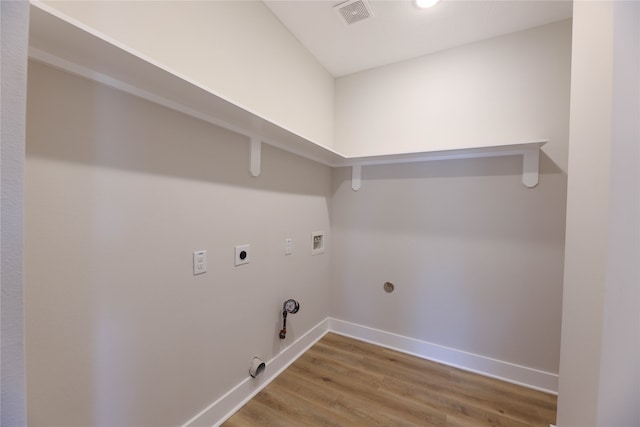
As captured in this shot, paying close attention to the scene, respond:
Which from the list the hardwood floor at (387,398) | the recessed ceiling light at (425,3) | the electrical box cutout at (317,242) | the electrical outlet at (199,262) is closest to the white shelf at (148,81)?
the electrical outlet at (199,262)

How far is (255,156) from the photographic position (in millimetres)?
1559

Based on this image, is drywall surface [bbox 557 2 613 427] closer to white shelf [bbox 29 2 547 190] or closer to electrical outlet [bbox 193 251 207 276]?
white shelf [bbox 29 2 547 190]

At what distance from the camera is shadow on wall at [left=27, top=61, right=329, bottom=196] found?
806 millimetres

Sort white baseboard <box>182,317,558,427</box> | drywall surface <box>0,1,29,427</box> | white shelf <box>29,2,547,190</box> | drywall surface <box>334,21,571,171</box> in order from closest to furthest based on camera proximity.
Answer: drywall surface <box>0,1,29,427</box>
white shelf <box>29,2,547,190</box>
white baseboard <box>182,317,558,427</box>
drywall surface <box>334,21,571,171</box>

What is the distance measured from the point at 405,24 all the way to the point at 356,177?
1.24m

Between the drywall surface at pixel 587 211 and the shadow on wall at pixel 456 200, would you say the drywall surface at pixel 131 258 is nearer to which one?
the shadow on wall at pixel 456 200

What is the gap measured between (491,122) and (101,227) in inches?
100

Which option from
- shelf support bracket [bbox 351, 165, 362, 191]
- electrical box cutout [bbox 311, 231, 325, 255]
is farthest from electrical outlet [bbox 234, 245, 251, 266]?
shelf support bracket [bbox 351, 165, 362, 191]

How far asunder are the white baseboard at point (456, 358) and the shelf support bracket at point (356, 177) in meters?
1.41

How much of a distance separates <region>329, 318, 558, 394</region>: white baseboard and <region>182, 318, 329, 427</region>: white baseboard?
0.52 metres

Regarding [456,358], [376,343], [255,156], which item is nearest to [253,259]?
[255,156]

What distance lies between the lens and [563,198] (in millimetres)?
1647

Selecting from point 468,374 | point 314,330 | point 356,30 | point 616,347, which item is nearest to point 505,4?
point 356,30

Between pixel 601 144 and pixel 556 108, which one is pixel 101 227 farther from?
pixel 556 108
